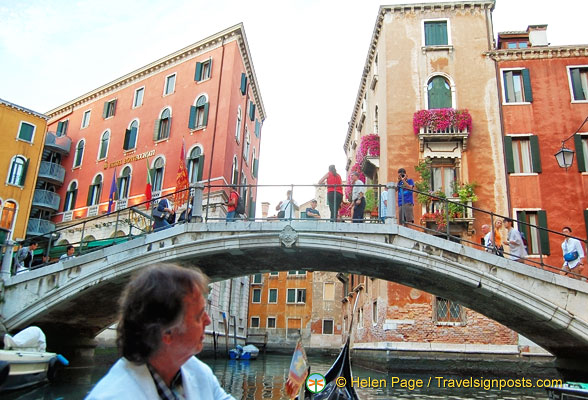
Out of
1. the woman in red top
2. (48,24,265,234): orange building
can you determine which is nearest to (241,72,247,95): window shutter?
(48,24,265,234): orange building

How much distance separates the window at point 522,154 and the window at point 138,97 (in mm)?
14828

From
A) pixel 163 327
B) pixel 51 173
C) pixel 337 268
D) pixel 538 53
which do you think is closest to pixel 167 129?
pixel 51 173

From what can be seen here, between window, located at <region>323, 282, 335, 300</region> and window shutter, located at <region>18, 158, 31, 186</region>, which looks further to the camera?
window, located at <region>323, 282, 335, 300</region>

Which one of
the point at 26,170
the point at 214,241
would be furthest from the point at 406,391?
the point at 26,170

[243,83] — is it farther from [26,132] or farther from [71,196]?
[26,132]

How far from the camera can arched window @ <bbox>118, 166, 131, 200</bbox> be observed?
1941cm

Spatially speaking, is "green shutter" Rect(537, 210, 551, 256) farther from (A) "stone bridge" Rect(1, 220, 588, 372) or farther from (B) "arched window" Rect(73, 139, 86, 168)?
(B) "arched window" Rect(73, 139, 86, 168)

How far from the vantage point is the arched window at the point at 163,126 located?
754 inches

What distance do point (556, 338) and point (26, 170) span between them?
21123 mm

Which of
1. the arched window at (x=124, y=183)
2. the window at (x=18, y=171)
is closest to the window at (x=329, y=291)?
the arched window at (x=124, y=183)

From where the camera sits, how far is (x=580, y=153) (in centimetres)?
1344

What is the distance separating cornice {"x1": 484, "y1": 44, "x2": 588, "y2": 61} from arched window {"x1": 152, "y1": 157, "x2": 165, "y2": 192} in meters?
12.0

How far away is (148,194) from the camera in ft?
56.6

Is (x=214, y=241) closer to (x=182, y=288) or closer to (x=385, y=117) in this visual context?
(x=182, y=288)
